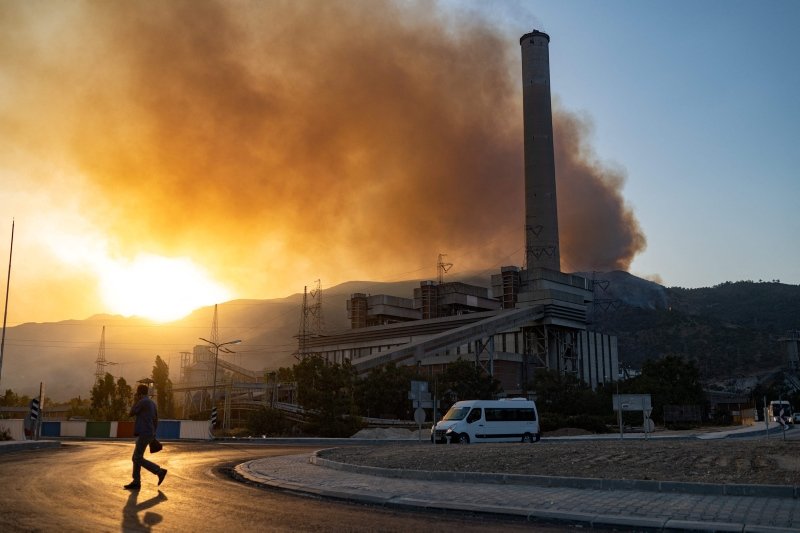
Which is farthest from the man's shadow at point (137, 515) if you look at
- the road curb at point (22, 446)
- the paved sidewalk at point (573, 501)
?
the road curb at point (22, 446)

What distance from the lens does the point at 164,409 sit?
85562 mm

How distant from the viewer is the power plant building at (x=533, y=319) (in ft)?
321

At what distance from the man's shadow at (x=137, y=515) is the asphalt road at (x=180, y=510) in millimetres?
13

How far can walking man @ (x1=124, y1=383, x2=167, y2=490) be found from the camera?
13320mm

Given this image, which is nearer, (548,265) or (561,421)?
(561,421)

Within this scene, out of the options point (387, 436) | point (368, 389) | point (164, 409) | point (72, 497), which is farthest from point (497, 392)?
point (72, 497)

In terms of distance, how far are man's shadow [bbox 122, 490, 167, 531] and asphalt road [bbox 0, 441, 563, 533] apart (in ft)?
0.04

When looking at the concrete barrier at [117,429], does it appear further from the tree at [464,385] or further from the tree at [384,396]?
the tree at [464,385]

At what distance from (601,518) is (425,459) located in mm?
9083

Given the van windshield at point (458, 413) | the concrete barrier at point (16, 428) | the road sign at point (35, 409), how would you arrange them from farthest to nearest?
the concrete barrier at point (16, 428), the van windshield at point (458, 413), the road sign at point (35, 409)

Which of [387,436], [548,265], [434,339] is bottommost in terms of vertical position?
[387,436]

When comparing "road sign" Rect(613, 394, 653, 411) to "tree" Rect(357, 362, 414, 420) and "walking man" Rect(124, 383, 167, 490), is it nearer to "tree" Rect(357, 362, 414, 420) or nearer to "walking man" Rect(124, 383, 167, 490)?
"walking man" Rect(124, 383, 167, 490)

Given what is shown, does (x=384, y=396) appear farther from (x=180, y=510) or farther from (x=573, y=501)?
(x=180, y=510)

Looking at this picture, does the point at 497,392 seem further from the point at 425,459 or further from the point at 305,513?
the point at 305,513
